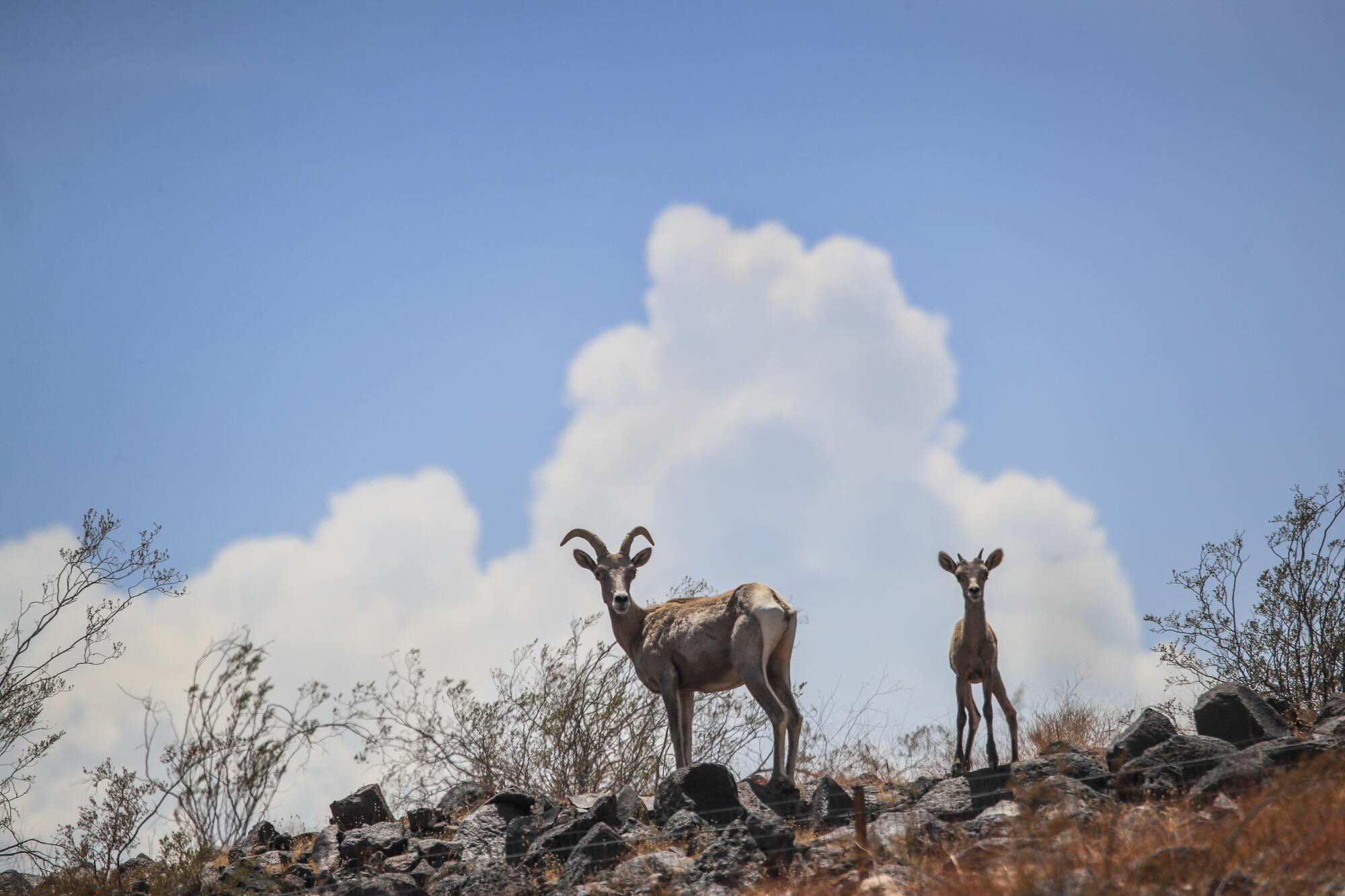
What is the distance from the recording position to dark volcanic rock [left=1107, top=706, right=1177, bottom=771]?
→ 1065 cm

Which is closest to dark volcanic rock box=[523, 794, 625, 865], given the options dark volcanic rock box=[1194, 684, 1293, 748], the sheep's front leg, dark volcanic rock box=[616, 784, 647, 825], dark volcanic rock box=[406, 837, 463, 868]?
dark volcanic rock box=[616, 784, 647, 825]

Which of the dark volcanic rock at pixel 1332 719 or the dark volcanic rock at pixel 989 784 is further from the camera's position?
the dark volcanic rock at pixel 1332 719

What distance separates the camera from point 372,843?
12648 mm

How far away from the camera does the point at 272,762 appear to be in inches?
598

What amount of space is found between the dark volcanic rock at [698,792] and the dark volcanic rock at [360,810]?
423 cm

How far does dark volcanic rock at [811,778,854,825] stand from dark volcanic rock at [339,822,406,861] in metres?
4.63

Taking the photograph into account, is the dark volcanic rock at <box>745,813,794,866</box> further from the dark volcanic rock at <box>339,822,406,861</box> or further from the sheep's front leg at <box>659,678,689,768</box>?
the dark volcanic rock at <box>339,822,406,861</box>

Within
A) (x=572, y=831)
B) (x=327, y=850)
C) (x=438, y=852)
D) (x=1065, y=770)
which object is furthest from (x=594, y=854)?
(x=1065, y=770)

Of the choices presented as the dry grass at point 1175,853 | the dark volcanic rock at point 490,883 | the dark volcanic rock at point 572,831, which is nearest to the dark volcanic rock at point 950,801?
the dry grass at point 1175,853

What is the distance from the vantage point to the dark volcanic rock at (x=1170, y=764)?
960 cm

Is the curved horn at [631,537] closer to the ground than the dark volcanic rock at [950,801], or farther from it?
farther from it

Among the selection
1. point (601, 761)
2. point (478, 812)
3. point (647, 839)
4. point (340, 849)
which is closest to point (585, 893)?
point (647, 839)

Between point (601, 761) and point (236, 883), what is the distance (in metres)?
5.52

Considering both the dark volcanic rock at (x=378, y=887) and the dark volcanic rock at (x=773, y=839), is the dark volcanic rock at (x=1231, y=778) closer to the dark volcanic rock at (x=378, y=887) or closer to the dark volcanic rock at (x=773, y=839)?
the dark volcanic rock at (x=773, y=839)
